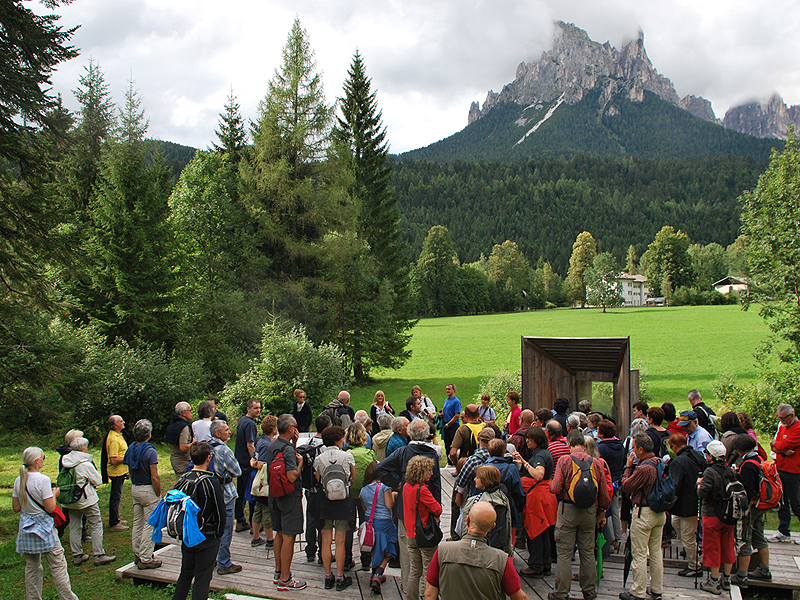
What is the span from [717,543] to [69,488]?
7.74 m

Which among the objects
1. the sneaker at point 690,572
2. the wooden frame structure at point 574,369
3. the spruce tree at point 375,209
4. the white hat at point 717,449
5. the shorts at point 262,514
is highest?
the spruce tree at point 375,209

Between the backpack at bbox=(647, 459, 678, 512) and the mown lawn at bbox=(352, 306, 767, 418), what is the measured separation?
14.3 metres

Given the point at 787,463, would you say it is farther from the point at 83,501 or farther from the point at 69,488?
the point at 69,488

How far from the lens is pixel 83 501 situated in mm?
6723

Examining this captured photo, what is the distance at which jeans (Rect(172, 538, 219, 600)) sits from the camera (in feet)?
16.0

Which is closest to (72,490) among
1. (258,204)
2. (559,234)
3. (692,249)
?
(258,204)

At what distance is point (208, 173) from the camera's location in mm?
24859

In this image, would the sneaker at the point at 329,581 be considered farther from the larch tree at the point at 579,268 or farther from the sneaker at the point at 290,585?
the larch tree at the point at 579,268

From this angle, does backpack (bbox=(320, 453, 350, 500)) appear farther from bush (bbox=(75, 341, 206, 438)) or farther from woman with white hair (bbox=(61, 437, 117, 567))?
bush (bbox=(75, 341, 206, 438))

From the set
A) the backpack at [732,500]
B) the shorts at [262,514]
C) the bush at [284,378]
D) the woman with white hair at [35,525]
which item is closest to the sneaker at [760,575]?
the backpack at [732,500]

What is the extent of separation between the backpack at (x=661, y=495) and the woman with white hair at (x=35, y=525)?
618cm

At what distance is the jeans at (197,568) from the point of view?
4879mm

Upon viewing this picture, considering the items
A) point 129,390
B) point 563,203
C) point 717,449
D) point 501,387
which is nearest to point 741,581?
point 717,449

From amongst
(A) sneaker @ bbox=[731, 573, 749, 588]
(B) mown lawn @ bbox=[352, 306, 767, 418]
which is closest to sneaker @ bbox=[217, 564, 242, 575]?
(A) sneaker @ bbox=[731, 573, 749, 588]
